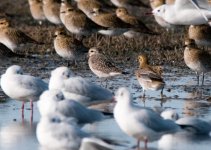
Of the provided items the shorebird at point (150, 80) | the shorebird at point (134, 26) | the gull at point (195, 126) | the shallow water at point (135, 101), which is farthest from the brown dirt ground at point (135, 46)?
the gull at point (195, 126)

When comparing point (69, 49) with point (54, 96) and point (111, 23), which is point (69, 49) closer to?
point (111, 23)

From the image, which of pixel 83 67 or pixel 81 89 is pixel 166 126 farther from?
pixel 83 67

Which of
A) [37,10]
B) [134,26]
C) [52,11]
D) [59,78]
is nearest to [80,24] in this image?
[134,26]

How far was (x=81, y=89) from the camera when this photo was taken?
11312 mm

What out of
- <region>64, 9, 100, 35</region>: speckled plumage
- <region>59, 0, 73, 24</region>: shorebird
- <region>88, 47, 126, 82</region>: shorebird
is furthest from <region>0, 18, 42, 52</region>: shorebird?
<region>88, 47, 126, 82</region>: shorebird

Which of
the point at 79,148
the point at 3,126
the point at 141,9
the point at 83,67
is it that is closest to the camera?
the point at 79,148

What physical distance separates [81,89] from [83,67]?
5.26 m

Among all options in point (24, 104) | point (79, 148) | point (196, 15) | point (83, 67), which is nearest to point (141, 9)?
point (196, 15)

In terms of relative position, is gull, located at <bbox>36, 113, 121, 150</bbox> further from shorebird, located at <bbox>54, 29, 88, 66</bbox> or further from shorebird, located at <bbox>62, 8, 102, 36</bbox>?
shorebird, located at <bbox>62, 8, 102, 36</bbox>

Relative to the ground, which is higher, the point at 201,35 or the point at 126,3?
the point at 126,3

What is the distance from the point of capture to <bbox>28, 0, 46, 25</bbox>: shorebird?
2366cm

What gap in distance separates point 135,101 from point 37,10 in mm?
11143

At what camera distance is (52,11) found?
2241cm

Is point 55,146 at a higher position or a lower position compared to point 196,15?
lower
